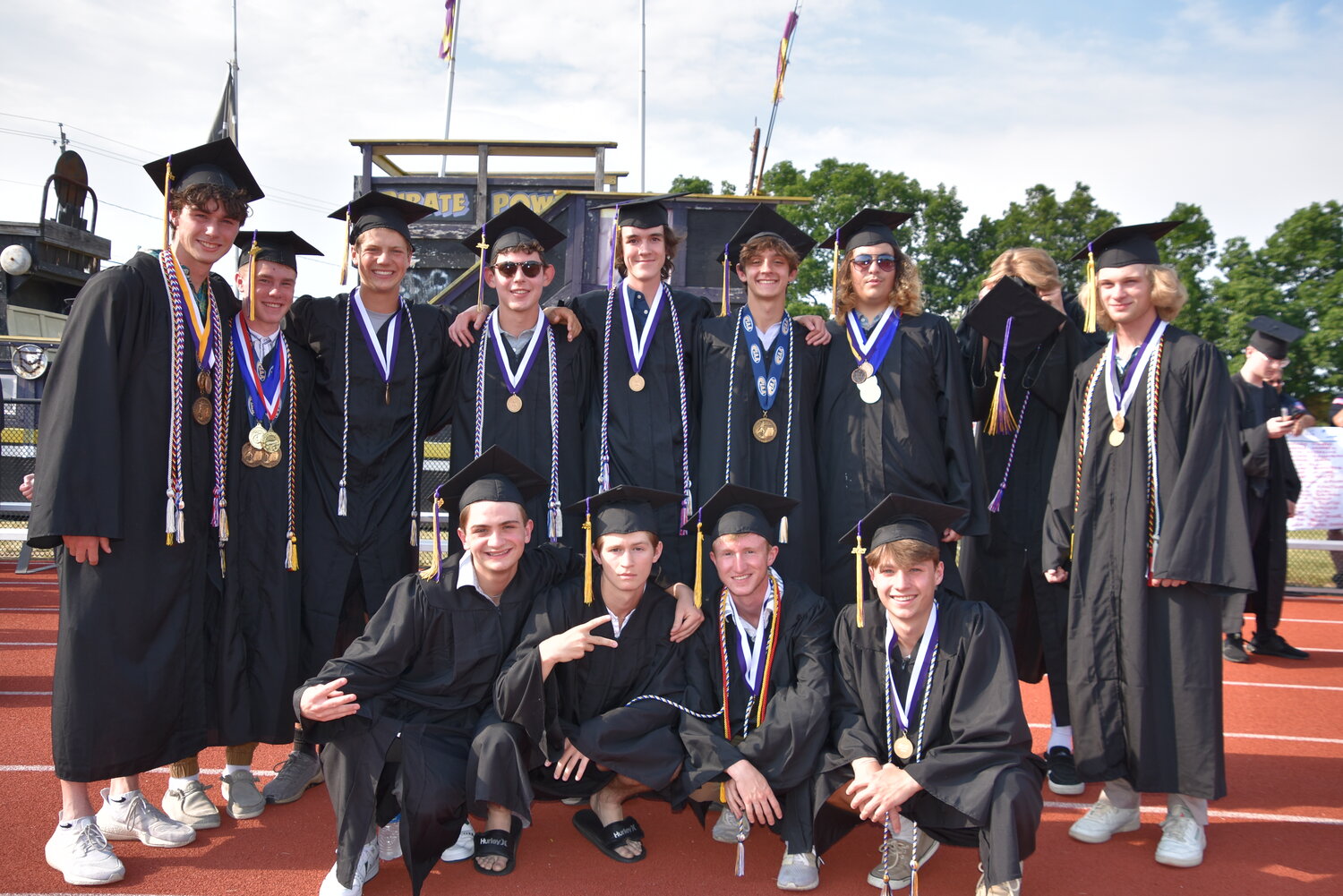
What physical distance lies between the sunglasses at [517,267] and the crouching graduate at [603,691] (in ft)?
3.79

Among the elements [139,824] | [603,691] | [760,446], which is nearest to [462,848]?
[603,691]

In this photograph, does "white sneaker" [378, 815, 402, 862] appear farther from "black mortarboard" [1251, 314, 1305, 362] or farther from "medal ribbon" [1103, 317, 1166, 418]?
"black mortarboard" [1251, 314, 1305, 362]

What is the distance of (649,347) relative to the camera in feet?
14.7

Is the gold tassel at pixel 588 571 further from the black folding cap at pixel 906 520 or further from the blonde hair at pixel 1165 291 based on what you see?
the blonde hair at pixel 1165 291

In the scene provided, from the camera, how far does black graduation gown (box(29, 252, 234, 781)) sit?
3.35 meters

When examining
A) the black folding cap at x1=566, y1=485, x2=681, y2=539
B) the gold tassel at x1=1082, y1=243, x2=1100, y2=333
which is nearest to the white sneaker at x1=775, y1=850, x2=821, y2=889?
the black folding cap at x1=566, y1=485, x2=681, y2=539

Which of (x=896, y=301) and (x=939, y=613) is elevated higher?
(x=896, y=301)

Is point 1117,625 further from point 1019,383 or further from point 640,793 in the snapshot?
point 640,793

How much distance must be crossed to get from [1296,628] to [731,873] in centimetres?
723

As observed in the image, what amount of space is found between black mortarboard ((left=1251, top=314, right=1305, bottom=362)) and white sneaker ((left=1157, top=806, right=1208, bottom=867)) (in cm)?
433

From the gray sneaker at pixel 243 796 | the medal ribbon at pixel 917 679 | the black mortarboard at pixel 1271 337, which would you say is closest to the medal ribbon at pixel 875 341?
the medal ribbon at pixel 917 679

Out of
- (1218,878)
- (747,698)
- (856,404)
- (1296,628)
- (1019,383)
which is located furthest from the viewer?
(1296,628)

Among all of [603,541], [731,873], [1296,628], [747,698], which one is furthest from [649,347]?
[1296,628]

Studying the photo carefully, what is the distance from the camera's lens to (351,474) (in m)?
4.21
